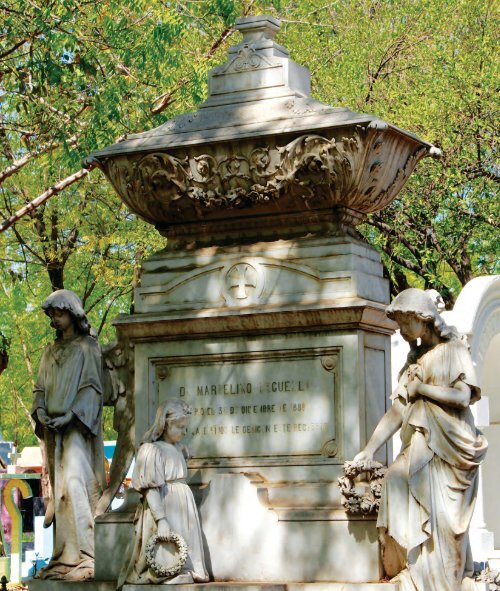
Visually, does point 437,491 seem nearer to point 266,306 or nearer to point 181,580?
point 181,580

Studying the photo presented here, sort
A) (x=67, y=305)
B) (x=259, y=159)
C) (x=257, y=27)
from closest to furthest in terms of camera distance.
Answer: (x=259, y=159)
(x=257, y=27)
(x=67, y=305)

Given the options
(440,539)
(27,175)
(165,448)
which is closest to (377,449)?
(440,539)

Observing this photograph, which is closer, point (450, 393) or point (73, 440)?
point (450, 393)

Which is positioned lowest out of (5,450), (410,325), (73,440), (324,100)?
(73,440)

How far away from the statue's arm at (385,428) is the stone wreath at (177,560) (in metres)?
1.33

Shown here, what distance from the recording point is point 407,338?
9.88 metres

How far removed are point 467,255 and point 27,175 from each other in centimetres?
868

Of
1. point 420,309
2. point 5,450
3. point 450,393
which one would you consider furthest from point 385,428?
point 5,450

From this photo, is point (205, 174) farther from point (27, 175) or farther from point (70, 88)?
point (27, 175)

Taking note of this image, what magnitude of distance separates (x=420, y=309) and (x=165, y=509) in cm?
225

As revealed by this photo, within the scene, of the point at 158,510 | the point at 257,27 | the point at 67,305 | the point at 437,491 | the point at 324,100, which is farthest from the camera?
the point at 324,100

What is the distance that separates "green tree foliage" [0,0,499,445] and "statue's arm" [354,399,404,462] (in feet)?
27.1

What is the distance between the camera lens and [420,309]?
9711 mm

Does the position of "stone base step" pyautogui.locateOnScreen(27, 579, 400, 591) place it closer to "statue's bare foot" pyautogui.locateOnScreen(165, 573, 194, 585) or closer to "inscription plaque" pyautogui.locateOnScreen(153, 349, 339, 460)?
"statue's bare foot" pyautogui.locateOnScreen(165, 573, 194, 585)
